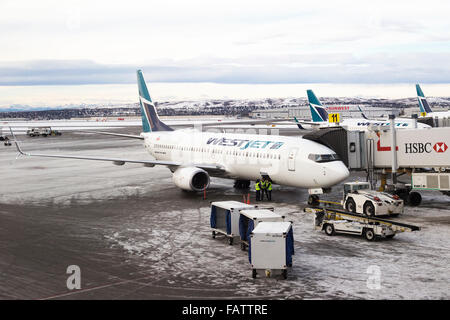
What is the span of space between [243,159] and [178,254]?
46.2 feet

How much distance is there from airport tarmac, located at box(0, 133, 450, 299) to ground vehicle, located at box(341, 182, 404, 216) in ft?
3.87

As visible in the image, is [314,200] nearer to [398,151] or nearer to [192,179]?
[398,151]

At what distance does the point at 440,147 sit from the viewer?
28.5 metres

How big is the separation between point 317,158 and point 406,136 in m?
5.41

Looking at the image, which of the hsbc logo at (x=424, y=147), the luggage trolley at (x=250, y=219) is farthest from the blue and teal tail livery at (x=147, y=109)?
the luggage trolley at (x=250, y=219)

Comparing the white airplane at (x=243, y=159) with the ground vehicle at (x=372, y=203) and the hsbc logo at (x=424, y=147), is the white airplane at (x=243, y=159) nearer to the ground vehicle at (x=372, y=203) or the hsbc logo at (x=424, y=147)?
the ground vehicle at (x=372, y=203)

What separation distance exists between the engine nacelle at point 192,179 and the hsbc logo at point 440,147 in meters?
13.8

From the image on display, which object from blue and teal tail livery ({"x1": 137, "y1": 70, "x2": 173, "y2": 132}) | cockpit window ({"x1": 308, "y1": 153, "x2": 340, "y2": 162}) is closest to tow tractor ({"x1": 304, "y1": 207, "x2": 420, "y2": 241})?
cockpit window ({"x1": 308, "y1": 153, "x2": 340, "y2": 162})

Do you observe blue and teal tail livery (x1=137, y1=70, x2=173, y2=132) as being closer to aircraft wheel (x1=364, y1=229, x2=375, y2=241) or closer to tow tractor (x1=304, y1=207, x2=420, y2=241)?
tow tractor (x1=304, y1=207, x2=420, y2=241)

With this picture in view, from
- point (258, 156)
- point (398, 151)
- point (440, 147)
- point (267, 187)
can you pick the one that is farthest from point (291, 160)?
point (440, 147)

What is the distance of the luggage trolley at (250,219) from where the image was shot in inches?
774

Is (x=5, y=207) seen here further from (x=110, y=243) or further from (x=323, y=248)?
(x=323, y=248)

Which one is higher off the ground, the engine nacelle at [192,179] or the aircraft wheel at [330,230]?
the engine nacelle at [192,179]

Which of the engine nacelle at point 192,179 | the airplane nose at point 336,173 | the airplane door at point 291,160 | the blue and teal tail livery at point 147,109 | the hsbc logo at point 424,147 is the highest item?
the blue and teal tail livery at point 147,109
